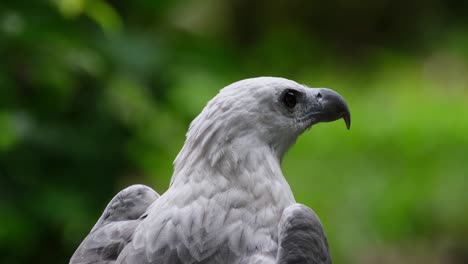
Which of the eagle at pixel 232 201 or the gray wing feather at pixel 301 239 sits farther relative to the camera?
the eagle at pixel 232 201

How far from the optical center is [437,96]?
9.20 m

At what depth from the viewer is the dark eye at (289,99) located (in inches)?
124

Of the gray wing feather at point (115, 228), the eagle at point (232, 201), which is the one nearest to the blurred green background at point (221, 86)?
the gray wing feather at point (115, 228)

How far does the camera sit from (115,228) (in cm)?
316

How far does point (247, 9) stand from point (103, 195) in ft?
15.9

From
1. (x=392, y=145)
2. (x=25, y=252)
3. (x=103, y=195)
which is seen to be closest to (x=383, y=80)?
(x=392, y=145)

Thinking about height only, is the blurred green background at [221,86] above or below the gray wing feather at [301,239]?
below

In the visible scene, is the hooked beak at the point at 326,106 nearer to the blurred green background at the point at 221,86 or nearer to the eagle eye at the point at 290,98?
the eagle eye at the point at 290,98

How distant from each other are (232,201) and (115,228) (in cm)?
49

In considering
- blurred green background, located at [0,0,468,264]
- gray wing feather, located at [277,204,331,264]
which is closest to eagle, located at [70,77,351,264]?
gray wing feather, located at [277,204,331,264]

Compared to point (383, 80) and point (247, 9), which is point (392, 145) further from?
point (247, 9)

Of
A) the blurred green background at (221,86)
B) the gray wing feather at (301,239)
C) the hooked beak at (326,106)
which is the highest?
the hooked beak at (326,106)

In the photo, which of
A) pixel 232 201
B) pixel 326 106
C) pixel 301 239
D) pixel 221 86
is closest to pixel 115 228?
pixel 232 201

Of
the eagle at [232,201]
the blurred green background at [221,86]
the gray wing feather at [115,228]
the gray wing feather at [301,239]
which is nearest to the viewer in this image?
the gray wing feather at [301,239]
